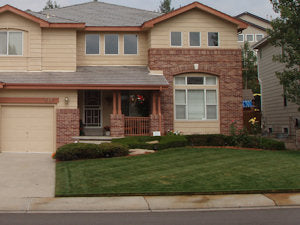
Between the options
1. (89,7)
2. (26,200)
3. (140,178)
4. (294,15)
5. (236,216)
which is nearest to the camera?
(236,216)

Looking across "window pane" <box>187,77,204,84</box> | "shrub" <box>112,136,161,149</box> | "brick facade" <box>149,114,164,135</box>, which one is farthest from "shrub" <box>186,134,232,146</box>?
"window pane" <box>187,77,204,84</box>

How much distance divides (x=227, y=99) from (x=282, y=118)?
680 centimetres

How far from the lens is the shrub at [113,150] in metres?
15.3

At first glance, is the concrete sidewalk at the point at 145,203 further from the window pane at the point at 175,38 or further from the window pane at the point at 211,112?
the window pane at the point at 175,38

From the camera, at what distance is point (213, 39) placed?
2102 centimetres

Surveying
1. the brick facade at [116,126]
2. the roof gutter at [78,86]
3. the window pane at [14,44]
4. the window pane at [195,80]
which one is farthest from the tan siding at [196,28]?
the window pane at [14,44]

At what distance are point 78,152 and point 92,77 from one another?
5.60 metres

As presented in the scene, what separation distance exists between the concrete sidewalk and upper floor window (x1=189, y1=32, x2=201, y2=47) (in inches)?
492

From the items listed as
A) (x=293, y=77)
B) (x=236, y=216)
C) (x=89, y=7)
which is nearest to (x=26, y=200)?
(x=236, y=216)

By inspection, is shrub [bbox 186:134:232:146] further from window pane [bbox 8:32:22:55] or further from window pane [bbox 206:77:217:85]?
window pane [bbox 8:32:22:55]

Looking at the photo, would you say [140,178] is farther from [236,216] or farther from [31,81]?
[31,81]

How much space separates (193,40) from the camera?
68.5ft

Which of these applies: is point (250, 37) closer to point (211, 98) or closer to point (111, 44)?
point (211, 98)

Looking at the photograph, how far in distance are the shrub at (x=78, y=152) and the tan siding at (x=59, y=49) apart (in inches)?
251
